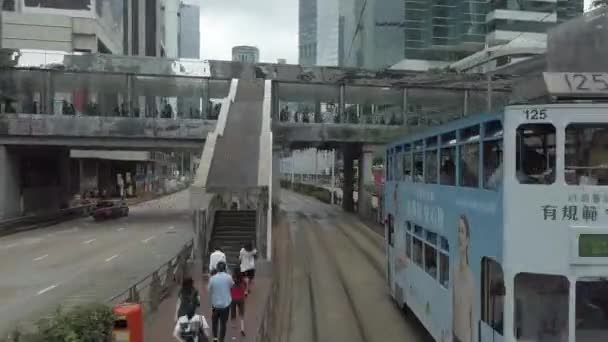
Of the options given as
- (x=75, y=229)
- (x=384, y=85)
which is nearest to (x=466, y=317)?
(x=75, y=229)

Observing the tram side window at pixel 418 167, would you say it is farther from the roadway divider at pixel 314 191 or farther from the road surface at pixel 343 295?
the roadway divider at pixel 314 191

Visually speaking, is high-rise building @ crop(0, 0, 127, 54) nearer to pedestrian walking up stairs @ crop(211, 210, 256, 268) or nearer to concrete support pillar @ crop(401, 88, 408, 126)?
concrete support pillar @ crop(401, 88, 408, 126)

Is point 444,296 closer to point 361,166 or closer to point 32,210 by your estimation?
point 361,166

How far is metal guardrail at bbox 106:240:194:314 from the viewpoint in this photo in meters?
12.0

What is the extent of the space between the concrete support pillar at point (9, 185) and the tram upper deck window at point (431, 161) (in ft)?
103

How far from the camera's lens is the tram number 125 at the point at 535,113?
6.38 meters

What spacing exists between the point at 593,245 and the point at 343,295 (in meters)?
10.9

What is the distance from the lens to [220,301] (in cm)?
991

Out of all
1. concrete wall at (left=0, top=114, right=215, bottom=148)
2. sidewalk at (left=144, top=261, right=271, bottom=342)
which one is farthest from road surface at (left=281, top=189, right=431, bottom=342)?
concrete wall at (left=0, top=114, right=215, bottom=148)

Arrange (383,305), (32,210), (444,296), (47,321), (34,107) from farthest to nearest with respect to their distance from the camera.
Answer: (32,210) < (34,107) < (383,305) < (444,296) < (47,321)

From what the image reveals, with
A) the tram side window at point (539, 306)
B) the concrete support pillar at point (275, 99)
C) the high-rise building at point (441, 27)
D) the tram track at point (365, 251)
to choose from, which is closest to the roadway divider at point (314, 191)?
the concrete support pillar at point (275, 99)

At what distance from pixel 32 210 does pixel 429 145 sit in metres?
37.5

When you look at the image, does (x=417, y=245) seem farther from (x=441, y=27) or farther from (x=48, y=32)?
(x=441, y=27)

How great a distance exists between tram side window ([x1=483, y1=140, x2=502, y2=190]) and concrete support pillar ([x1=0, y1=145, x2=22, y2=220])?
112 ft
